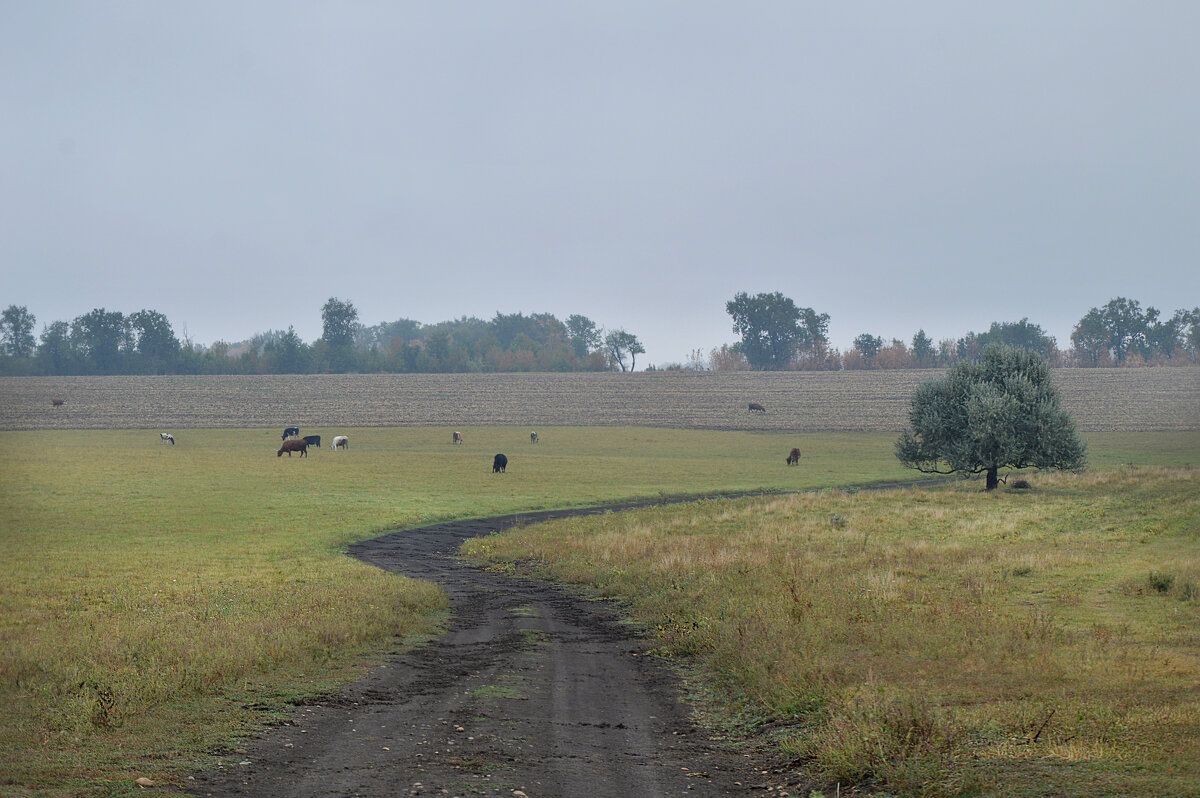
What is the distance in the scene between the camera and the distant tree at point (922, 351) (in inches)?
7598

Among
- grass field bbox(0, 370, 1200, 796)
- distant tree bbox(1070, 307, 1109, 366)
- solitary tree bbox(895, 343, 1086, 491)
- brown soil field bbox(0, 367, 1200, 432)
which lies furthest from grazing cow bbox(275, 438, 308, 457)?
distant tree bbox(1070, 307, 1109, 366)

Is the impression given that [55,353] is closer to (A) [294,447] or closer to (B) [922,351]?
(A) [294,447]

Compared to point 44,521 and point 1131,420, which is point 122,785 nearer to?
point 44,521

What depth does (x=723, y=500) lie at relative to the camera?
168 feet

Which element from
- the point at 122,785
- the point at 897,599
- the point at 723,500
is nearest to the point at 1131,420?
the point at 723,500

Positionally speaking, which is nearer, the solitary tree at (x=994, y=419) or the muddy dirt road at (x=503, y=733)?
the muddy dirt road at (x=503, y=733)

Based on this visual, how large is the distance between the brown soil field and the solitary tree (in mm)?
54614

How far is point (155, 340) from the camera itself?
175125 millimetres

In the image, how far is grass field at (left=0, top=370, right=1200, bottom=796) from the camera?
500 inches

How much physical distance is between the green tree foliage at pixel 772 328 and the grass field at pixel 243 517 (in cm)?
5796

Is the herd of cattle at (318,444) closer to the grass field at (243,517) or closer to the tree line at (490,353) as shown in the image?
the grass field at (243,517)

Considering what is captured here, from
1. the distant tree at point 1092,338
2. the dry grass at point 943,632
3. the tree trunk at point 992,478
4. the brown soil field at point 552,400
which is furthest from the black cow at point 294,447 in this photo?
the distant tree at point 1092,338

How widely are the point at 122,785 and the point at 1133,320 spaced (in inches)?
8307

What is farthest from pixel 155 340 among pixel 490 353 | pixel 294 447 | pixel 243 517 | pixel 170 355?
pixel 243 517
